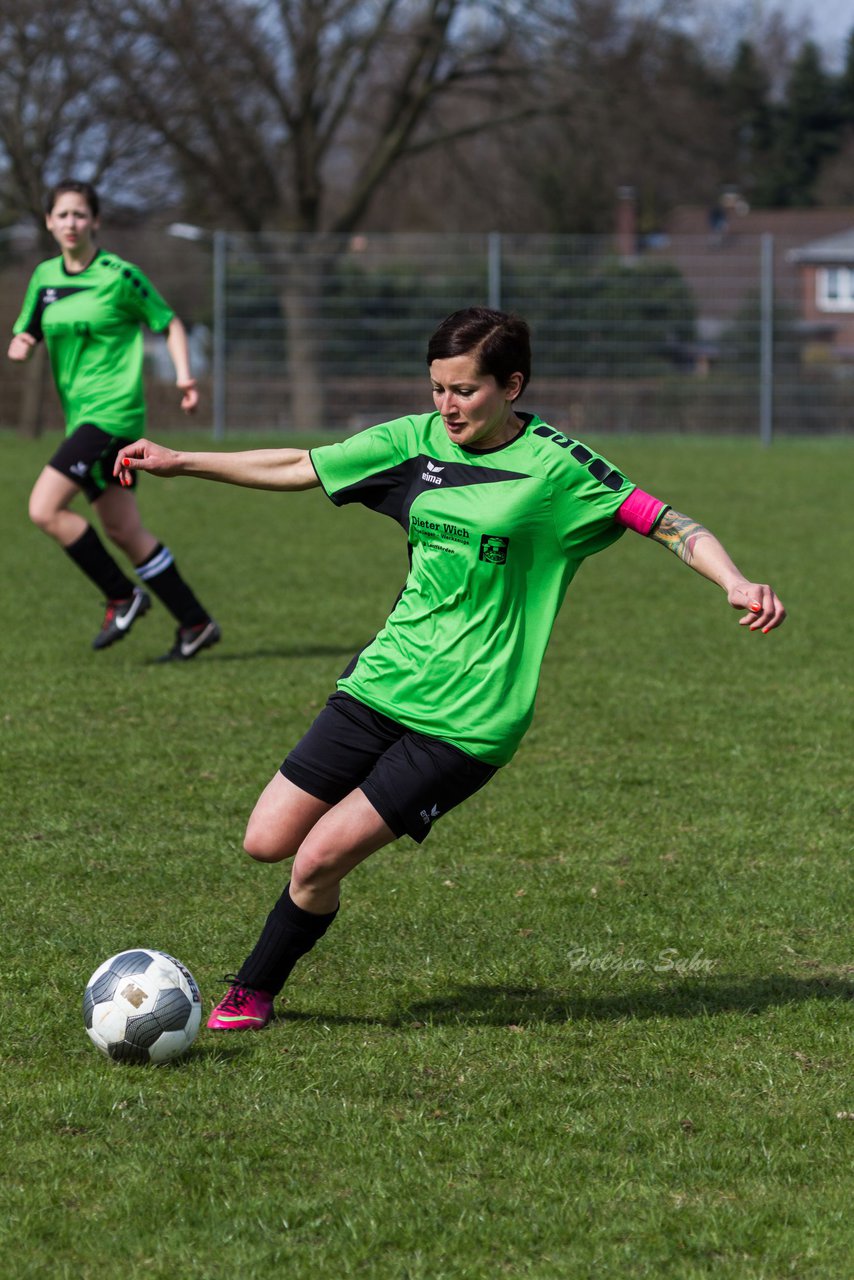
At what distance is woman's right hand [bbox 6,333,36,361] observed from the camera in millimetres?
8320

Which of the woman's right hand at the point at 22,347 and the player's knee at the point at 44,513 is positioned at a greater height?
the woman's right hand at the point at 22,347

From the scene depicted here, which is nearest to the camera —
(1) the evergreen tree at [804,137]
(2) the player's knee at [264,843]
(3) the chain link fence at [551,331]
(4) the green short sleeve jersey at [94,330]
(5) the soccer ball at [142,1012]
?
(5) the soccer ball at [142,1012]

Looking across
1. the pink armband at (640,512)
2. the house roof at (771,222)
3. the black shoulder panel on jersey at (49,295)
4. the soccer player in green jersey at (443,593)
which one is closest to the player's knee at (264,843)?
the soccer player in green jersey at (443,593)

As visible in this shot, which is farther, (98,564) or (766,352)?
(766,352)

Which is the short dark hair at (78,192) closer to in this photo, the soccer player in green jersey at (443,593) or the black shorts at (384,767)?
the soccer player in green jersey at (443,593)

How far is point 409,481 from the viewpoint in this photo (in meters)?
4.22

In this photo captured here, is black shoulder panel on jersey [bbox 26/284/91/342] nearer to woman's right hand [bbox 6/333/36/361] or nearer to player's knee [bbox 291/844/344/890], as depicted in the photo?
woman's right hand [bbox 6/333/36/361]

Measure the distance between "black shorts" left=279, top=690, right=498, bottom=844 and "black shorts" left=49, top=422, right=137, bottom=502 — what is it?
4.96 metres

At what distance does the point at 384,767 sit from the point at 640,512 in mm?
→ 856

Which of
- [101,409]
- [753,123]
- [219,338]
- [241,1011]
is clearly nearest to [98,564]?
[101,409]

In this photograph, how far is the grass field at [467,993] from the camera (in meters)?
3.22

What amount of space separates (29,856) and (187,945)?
3.29 feet

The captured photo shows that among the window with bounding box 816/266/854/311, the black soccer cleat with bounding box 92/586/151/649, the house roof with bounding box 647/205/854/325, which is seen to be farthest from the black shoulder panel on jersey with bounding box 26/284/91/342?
the window with bounding box 816/266/854/311

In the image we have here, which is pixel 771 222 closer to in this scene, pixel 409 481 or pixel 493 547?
pixel 409 481
